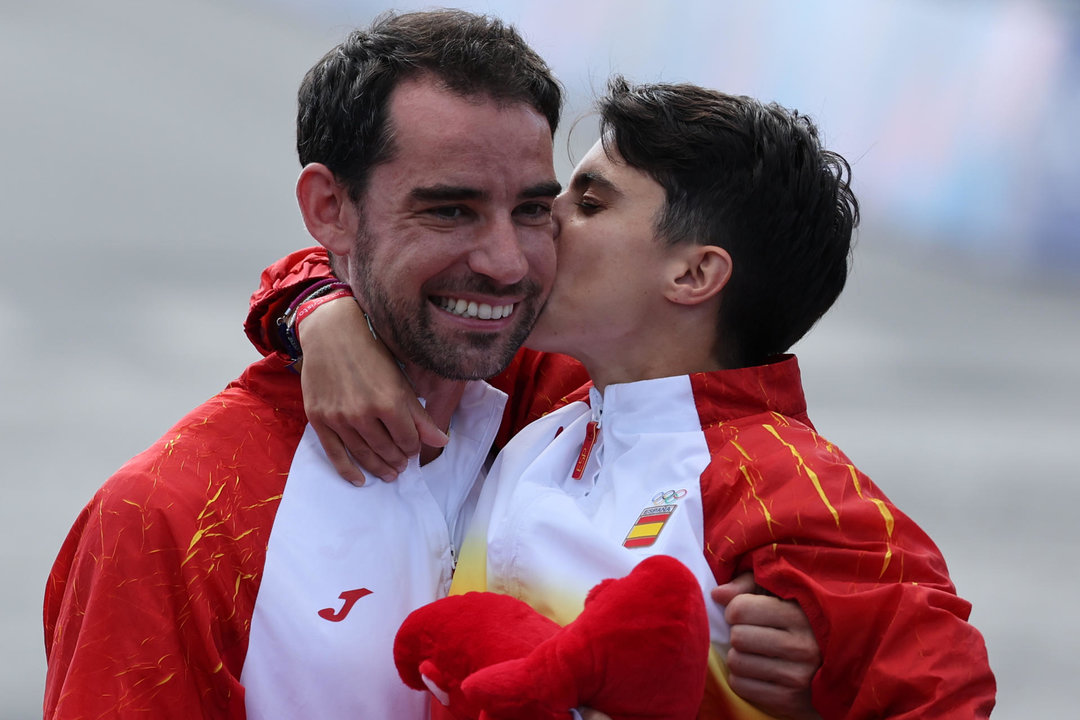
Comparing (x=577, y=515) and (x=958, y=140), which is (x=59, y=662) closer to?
(x=577, y=515)

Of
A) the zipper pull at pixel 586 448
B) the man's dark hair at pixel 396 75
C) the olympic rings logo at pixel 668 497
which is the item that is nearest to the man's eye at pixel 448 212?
the man's dark hair at pixel 396 75

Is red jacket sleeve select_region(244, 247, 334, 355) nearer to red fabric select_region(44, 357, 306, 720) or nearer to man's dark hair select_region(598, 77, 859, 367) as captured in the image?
red fabric select_region(44, 357, 306, 720)

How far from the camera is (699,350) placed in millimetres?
1645

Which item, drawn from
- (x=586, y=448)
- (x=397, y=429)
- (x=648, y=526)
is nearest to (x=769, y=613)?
(x=648, y=526)

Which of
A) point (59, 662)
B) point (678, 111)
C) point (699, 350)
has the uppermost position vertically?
point (678, 111)

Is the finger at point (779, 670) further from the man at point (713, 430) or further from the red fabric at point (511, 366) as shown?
the red fabric at point (511, 366)

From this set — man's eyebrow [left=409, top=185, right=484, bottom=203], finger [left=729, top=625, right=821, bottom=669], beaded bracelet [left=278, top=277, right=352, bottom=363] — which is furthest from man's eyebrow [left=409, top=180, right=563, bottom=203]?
finger [left=729, top=625, right=821, bottom=669]

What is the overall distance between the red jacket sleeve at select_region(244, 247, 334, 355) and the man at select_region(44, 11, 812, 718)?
6cm

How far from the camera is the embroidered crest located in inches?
54.4

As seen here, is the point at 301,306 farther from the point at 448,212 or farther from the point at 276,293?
the point at 448,212

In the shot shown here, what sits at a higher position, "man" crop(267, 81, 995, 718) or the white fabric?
"man" crop(267, 81, 995, 718)

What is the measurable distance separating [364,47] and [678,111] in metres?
0.47

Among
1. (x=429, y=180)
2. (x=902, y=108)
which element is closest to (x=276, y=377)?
(x=429, y=180)

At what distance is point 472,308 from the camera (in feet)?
5.12
